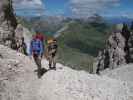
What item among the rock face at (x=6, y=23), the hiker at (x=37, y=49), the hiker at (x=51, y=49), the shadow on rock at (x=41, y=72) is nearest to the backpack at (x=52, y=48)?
the hiker at (x=51, y=49)

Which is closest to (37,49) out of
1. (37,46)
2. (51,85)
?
(37,46)

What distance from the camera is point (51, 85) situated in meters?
21.9

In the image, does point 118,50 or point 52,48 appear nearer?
point 52,48

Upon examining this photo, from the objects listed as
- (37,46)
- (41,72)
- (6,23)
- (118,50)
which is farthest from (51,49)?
(118,50)

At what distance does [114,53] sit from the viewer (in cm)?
13688

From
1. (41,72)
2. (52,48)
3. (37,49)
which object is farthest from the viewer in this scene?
(52,48)

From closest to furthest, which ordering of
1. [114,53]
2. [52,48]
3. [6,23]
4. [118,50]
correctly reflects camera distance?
[52,48]
[6,23]
[118,50]
[114,53]

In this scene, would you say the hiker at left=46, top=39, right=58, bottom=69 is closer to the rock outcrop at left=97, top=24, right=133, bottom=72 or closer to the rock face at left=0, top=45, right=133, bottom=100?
the rock face at left=0, top=45, right=133, bottom=100

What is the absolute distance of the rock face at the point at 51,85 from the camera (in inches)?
814

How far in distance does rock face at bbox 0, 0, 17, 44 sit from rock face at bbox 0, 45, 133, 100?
912 centimetres

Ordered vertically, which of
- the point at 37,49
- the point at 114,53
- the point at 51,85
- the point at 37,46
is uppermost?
the point at 37,46

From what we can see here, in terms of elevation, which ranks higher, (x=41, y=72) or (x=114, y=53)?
(x=41, y=72)

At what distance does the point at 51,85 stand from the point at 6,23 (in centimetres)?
1440

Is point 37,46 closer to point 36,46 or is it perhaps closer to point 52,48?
point 36,46
